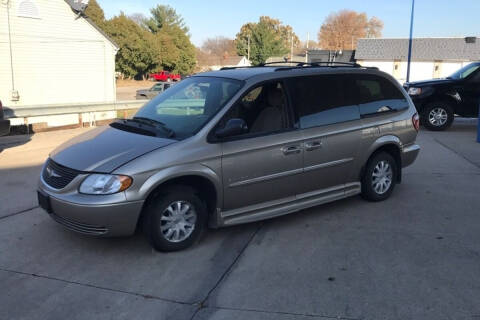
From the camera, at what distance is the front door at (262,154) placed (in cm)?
469

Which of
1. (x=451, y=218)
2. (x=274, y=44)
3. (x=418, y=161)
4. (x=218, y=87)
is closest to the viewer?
(x=218, y=87)

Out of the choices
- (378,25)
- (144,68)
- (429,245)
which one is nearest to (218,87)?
(429,245)

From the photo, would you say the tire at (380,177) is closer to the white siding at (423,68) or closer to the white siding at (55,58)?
the white siding at (55,58)

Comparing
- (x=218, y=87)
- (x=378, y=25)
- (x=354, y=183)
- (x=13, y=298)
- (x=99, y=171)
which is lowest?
(x=13, y=298)

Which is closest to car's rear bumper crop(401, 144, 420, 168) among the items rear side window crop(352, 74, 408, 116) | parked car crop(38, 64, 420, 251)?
parked car crop(38, 64, 420, 251)

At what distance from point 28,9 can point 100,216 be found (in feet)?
66.9

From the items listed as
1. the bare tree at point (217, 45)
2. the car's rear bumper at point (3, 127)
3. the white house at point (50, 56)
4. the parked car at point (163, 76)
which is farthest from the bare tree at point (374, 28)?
the car's rear bumper at point (3, 127)

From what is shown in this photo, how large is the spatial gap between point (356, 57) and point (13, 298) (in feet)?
212

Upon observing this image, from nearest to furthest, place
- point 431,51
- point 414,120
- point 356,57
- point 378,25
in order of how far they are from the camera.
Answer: point 414,120 < point 431,51 < point 356,57 < point 378,25

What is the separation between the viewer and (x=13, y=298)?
12.1 feet

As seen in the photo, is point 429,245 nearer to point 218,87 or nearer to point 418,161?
point 218,87

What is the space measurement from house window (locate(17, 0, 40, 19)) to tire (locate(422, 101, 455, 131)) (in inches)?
692

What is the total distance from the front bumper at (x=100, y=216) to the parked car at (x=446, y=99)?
10.4 m

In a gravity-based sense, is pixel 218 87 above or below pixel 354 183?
above
